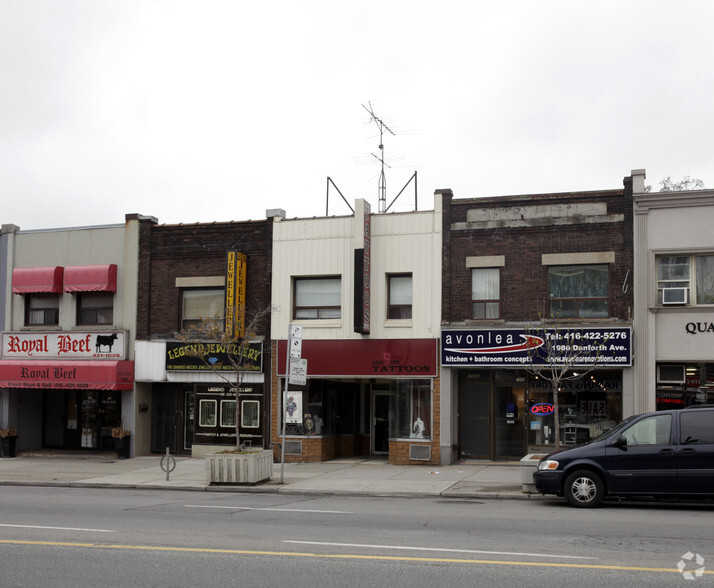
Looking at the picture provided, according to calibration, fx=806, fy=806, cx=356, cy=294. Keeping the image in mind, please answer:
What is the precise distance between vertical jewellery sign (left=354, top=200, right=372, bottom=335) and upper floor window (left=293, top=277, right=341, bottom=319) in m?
1.25

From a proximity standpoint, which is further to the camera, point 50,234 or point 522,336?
point 50,234

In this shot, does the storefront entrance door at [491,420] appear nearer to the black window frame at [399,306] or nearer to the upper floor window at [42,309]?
the black window frame at [399,306]

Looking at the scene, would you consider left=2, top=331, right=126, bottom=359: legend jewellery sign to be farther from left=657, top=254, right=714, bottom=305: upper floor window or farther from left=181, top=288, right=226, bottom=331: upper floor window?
left=657, top=254, right=714, bottom=305: upper floor window

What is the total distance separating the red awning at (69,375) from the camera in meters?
23.6

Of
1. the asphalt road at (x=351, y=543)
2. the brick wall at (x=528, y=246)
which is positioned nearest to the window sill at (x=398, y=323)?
the brick wall at (x=528, y=246)

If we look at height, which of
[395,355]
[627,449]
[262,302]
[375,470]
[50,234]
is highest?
[50,234]

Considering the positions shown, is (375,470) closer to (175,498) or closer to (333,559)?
(175,498)

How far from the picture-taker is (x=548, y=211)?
21.0 m

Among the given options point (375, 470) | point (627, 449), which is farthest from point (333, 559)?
point (375, 470)

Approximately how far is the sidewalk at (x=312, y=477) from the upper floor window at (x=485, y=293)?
3994 millimetres

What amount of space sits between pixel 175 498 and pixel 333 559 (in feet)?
25.8

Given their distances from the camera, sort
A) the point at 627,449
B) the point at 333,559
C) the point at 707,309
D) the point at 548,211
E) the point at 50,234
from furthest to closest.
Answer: the point at 50,234, the point at 548,211, the point at 707,309, the point at 627,449, the point at 333,559

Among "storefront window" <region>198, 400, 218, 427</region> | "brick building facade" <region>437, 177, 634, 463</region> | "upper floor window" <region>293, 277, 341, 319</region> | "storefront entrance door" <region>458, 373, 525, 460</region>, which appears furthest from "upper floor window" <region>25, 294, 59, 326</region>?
"storefront entrance door" <region>458, 373, 525, 460</region>

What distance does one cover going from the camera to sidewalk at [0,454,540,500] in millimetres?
16714
